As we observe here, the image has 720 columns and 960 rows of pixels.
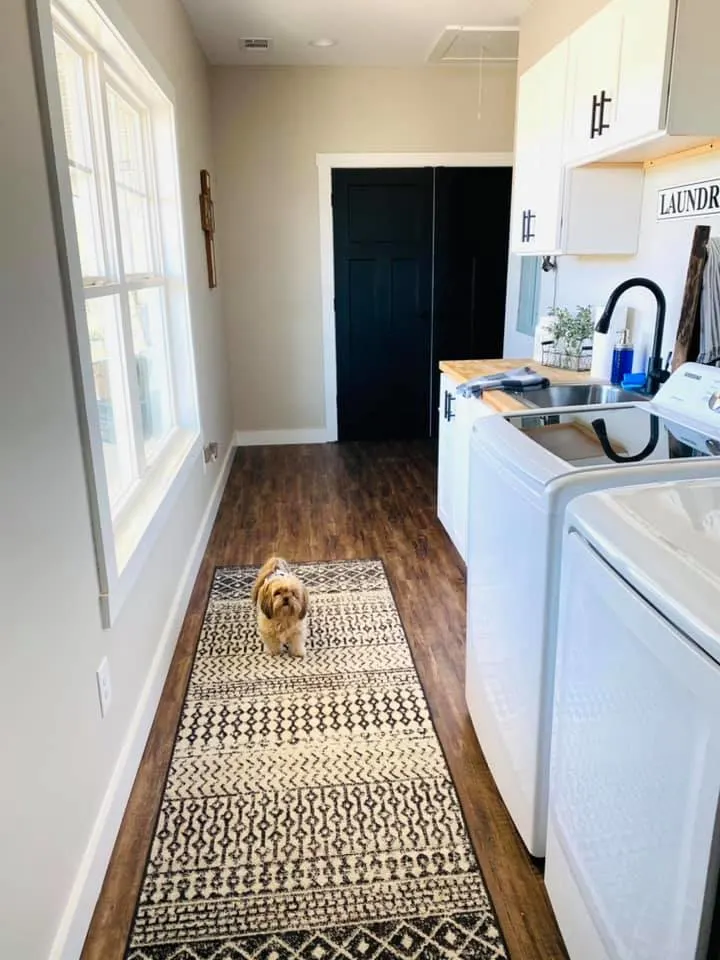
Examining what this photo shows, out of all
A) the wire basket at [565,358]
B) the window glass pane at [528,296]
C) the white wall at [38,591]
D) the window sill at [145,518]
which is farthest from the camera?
the window glass pane at [528,296]

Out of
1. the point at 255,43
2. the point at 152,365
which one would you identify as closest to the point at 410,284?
the point at 255,43

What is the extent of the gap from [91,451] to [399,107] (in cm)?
414

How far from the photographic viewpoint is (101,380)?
234 centimetres

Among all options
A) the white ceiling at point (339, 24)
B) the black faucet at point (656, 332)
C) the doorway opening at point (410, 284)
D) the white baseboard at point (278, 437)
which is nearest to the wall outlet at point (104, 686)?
the black faucet at point (656, 332)

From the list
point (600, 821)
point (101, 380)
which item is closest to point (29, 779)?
point (600, 821)

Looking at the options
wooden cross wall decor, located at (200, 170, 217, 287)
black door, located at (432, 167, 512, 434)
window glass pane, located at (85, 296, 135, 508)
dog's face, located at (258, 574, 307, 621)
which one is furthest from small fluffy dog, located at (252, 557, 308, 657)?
black door, located at (432, 167, 512, 434)

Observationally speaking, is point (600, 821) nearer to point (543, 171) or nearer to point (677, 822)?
point (677, 822)

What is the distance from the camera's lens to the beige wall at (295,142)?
4766 millimetres

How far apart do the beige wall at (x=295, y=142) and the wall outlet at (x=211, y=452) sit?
132cm

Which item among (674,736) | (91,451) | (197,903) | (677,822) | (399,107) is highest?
(399,107)

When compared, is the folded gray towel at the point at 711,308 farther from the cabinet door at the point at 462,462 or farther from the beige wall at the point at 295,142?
the beige wall at the point at 295,142

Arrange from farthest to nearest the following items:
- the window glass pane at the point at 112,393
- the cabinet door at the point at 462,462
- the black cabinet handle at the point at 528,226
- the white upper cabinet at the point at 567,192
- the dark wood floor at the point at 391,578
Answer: the black cabinet handle at the point at 528,226
the cabinet door at the point at 462,462
the white upper cabinet at the point at 567,192
the window glass pane at the point at 112,393
the dark wood floor at the point at 391,578

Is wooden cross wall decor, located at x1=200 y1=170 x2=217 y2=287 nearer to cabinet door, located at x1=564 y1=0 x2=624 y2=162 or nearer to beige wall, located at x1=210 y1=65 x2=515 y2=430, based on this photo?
beige wall, located at x1=210 y1=65 x2=515 y2=430

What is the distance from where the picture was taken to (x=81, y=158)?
214 cm
